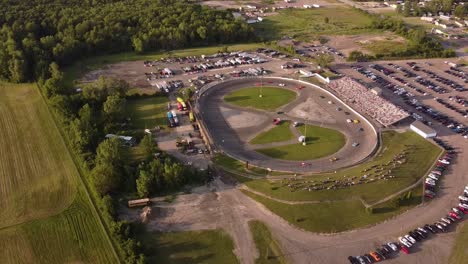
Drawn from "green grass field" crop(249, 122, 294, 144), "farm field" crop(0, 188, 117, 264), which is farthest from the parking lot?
"farm field" crop(0, 188, 117, 264)

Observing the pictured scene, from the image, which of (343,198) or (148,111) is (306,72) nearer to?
(148,111)

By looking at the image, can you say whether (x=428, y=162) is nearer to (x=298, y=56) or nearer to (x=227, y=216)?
(x=227, y=216)

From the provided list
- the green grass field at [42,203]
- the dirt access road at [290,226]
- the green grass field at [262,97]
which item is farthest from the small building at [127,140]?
the green grass field at [262,97]

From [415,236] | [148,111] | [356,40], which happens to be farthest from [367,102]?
[356,40]

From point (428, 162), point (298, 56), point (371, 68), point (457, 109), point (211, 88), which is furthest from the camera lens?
point (298, 56)

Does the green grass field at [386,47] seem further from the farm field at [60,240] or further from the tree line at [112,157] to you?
the farm field at [60,240]

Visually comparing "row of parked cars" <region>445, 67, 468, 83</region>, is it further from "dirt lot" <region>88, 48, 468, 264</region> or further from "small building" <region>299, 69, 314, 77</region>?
"dirt lot" <region>88, 48, 468, 264</region>

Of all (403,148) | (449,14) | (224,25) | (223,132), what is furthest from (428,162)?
(449,14)
